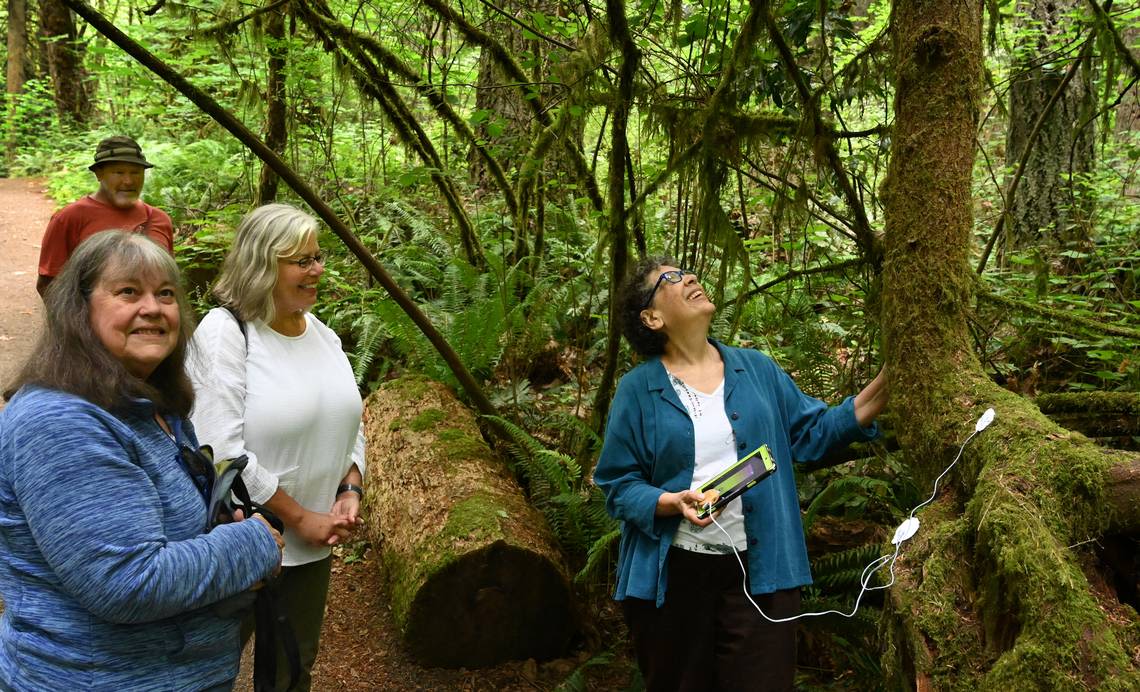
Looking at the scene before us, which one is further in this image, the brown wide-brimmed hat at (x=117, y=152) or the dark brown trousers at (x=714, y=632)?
the brown wide-brimmed hat at (x=117, y=152)

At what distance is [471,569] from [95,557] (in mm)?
2511

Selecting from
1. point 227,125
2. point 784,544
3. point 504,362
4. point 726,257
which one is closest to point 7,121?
point 504,362

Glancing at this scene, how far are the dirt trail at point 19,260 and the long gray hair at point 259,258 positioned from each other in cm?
367

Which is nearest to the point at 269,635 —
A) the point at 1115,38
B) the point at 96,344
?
the point at 96,344

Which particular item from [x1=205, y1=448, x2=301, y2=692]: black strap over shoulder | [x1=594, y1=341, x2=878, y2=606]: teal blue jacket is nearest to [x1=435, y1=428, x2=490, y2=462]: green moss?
[x1=594, y1=341, x2=878, y2=606]: teal blue jacket

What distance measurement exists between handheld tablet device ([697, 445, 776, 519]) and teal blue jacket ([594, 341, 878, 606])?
15 cm

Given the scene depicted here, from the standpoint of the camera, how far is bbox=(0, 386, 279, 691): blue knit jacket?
1.71 meters

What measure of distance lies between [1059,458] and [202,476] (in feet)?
7.20

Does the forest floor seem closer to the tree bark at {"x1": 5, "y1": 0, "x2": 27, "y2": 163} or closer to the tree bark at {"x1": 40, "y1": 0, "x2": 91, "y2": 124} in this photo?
the tree bark at {"x1": 40, "y1": 0, "x2": 91, "y2": 124}

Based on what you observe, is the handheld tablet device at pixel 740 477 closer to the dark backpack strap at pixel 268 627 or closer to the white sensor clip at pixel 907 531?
the white sensor clip at pixel 907 531

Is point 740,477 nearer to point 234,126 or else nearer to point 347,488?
point 347,488

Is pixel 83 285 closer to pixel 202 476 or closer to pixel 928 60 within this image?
pixel 202 476

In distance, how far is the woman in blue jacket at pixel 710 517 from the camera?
2.84 m

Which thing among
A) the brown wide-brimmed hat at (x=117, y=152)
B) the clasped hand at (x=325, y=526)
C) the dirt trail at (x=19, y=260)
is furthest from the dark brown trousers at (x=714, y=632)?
the dirt trail at (x=19, y=260)
